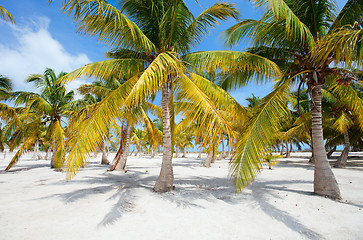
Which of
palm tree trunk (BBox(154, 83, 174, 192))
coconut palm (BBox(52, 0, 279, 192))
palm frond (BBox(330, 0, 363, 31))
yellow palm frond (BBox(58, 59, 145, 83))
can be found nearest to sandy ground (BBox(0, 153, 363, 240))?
palm tree trunk (BBox(154, 83, 174, 192))

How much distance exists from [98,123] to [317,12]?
7.06 m

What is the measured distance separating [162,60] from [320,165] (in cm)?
555

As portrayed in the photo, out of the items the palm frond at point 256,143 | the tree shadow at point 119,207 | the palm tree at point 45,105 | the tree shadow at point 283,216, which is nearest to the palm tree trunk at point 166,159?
the tree shadow at point 119,207

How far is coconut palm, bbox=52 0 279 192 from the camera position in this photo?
4352mm

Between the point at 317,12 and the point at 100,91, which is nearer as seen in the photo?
the point at 317,12

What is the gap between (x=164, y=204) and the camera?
486 centimetres

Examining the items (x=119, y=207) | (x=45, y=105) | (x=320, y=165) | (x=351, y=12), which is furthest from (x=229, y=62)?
(x=45, y=105)

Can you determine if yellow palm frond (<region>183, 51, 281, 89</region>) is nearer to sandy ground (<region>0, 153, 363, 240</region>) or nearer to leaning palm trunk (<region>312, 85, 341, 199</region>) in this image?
leaning palm trunk (<region>312, 85, 341, 199</region>)

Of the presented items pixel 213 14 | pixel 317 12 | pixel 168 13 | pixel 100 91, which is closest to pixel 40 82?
pixel 100 91

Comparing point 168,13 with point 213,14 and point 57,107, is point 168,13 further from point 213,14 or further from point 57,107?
point 57,107

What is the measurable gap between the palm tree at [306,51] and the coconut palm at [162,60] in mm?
745

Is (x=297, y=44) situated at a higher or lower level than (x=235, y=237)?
higher

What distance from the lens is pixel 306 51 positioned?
19.2 ft

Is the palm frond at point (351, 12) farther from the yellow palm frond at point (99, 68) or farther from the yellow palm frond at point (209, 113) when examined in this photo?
the yellow palm frond at point (99, 68)
